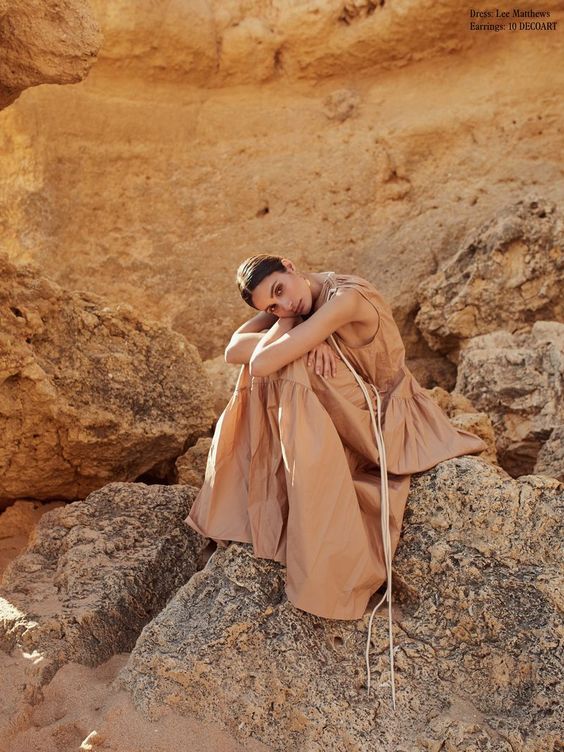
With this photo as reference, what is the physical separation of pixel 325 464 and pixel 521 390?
2456 millimetres

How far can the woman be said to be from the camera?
2.88 meters

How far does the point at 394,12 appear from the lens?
7.27m

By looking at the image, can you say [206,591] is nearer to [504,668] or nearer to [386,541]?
[386,541]

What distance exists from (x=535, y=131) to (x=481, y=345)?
2.54 metres

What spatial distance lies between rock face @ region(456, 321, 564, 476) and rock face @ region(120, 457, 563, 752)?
74.0 inches

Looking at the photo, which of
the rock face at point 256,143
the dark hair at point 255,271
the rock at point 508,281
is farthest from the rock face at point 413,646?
the rock face at point 256,143

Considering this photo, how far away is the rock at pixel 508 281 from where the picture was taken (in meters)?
5.97

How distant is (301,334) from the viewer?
3.07m

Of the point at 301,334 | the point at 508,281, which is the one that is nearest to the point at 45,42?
the point at 301,334

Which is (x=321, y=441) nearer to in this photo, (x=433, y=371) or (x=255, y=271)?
(x=255, y=271)

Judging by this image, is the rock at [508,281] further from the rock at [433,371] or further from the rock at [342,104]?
the rock at [342,104]

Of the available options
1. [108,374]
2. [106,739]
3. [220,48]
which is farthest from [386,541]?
[220,48]

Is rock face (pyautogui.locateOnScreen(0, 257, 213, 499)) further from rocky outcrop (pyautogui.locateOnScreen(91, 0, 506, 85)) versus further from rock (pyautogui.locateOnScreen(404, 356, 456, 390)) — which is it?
rocky outcrop (pyautogui.locateOnScreen(91, 0, 506, 85))

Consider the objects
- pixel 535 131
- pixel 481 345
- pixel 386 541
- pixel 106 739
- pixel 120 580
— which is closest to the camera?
pixel 106 739
